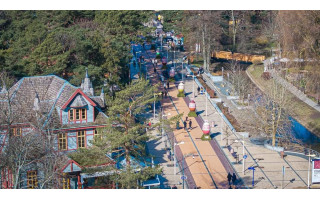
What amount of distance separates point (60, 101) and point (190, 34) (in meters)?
43.7

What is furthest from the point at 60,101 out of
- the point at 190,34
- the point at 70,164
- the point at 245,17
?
the point at 245,17

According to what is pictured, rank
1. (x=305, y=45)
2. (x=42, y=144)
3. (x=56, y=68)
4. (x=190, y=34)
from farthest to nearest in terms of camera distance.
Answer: (x=190, y=34) → (x=305, y=45) → (x=56, y=68) → (x=42, y=144)

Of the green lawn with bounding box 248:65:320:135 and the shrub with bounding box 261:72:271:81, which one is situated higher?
the shrub with bounding box 261:72:271:81

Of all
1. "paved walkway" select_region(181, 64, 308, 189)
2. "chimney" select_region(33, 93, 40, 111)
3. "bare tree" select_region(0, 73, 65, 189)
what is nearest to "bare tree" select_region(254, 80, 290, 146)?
"paved walkway" select_region(181, 64, 308, 189)

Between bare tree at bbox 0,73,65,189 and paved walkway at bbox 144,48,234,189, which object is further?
paved walkway at bbox 144,48,234,189

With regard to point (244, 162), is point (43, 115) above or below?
above

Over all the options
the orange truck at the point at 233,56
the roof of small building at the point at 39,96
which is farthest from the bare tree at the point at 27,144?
the orange truck at the point at 233,56

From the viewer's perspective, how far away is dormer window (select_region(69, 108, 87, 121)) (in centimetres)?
5791

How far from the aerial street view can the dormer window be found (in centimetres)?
9

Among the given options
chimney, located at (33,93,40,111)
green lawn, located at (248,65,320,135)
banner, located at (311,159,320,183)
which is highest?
chimney, located at (33,93,40,111)

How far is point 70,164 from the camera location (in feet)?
177

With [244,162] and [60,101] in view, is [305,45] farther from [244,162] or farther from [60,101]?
[60,101]

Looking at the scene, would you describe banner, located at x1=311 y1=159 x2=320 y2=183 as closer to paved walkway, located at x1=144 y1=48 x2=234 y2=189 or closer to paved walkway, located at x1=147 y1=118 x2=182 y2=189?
paved walkway, located at x1=144 y1=48 x2=234 y2=189

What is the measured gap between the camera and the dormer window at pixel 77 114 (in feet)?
190
